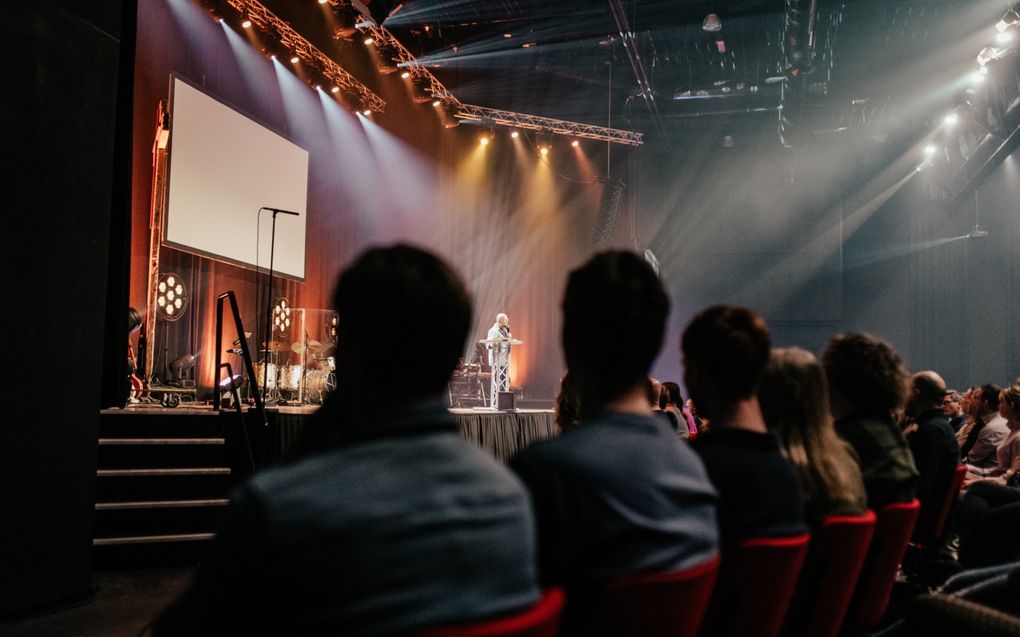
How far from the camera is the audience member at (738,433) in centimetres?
168

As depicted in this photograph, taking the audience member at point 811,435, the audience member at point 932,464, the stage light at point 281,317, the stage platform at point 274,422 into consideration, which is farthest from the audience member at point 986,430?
the stage light at point 281,317

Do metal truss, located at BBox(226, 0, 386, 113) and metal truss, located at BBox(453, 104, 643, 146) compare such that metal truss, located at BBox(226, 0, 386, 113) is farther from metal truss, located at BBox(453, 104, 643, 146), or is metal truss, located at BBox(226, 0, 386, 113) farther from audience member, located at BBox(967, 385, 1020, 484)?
audience member, located at BBox(967, 385, 1020, 484)

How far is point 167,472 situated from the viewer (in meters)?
4.96

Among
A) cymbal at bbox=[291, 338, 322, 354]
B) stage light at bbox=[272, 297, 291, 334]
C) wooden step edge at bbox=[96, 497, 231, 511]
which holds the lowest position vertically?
wooden step edge at bbox=[96, 497, 231, 511]

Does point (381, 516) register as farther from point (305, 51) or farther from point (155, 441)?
point (305, 51)

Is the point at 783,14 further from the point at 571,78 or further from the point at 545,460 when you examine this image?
the point at 545,460

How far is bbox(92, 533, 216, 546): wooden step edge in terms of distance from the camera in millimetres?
4629

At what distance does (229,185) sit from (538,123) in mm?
6127

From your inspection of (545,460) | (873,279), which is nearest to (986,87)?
(873,279)

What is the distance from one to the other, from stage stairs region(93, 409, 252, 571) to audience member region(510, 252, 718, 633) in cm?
415

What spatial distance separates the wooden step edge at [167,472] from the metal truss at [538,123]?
943 cm

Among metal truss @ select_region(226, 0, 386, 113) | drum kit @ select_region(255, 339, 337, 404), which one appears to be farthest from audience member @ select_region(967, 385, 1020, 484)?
metal truss @ select_region(226, 0, 386, 113)

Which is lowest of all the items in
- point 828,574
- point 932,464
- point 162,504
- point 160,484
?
point 162,504

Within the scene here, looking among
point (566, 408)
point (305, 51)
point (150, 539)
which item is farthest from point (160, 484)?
point (305, 51)
